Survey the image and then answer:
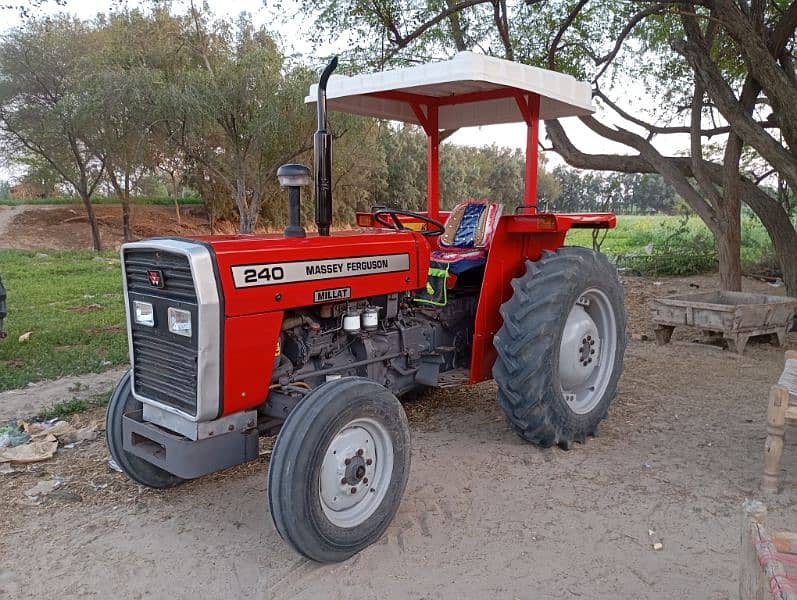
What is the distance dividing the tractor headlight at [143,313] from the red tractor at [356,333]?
0.01m

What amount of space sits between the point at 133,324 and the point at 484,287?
6.65ft

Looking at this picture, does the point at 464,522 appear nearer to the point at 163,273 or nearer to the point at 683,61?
the point at 163,273

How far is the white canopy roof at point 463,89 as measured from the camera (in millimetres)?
3555

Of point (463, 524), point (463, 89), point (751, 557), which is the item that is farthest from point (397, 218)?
point (751, 557)

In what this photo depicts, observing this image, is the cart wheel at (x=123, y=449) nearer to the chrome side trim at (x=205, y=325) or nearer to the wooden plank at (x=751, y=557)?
the chrome side trim at (x=205, y=325)

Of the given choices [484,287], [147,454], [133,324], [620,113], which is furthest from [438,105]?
[620,113]

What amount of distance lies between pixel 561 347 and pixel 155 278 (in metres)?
2.46

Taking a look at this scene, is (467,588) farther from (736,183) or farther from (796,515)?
(736,183)

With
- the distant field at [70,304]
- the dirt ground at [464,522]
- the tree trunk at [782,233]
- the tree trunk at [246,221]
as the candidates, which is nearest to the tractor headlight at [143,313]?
the dirt ground at [464,522]

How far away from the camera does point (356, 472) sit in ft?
9.85

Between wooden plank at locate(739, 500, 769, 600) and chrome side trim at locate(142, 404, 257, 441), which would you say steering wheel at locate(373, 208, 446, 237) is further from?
wooden plank at locate(739, 500, 769, 600)

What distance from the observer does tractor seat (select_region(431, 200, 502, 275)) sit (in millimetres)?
4320

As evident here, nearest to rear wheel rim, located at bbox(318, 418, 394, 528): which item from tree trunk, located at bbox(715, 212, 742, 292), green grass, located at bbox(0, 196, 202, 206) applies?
tree trunk, located at bbox(715, 212, 742, 292)

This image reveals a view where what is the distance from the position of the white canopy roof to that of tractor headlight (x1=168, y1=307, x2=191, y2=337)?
1525mm
